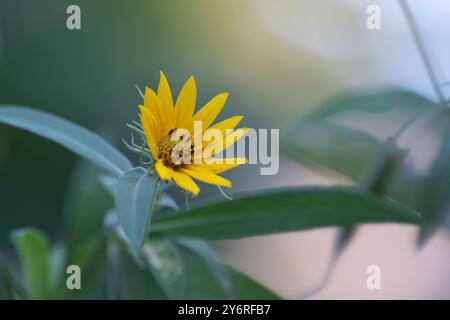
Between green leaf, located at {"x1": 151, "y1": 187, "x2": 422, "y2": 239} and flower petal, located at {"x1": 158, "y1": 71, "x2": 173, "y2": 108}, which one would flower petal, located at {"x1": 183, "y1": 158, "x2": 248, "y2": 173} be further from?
Answer: green leaf, located at {"x1": 151, "y1": 187, "x2": 422, "y2": 239}

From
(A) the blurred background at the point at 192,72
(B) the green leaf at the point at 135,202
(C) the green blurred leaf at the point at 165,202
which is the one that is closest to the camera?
(B) the green leaf at the point at 135,202

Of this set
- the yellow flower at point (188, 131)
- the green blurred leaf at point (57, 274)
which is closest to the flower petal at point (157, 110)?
the yellow flower at point (188, 131)

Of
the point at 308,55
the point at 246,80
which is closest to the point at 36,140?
the point at 246,80

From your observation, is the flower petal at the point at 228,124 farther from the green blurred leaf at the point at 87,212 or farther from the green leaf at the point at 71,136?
the green blurred leaf at the point at 87,212

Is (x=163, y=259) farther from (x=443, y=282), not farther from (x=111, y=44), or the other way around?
(x=111, y=44)

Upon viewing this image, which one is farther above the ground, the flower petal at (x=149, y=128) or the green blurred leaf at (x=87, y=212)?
the flower petal at (x=149, y=128)

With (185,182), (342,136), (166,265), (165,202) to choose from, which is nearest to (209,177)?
(185,182)

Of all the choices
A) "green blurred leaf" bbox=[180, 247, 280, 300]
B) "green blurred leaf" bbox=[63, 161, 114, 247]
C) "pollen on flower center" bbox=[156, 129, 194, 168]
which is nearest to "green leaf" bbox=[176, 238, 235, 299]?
"green blurred leaf" bbox=[180, 247, 280, 300]

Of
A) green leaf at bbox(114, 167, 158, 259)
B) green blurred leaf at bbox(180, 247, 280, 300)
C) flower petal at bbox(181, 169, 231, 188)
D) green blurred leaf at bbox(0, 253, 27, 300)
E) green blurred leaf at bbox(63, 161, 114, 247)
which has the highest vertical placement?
flower petal at bbox(181, 169, 231, 188)
